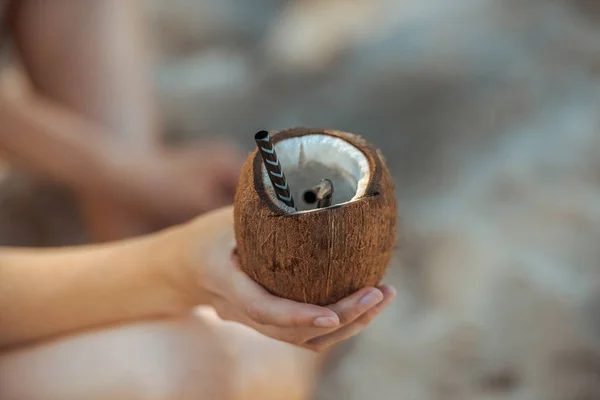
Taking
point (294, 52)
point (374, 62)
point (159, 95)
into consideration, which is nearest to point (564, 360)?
point (374, 62)

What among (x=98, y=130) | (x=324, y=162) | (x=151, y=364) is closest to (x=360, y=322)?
(x=324, y=162)

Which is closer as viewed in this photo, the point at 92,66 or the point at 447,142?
the point at 92,66

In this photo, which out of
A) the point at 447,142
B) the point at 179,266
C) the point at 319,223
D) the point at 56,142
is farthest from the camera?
the point at 447,142

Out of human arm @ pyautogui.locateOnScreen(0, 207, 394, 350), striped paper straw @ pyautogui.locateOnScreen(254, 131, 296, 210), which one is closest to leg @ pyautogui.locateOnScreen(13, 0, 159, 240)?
human arm @ pyautogui.locateOnScreen(0, 207, 394, 350)

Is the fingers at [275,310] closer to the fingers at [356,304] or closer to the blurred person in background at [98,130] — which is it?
the fingers at [356,304]

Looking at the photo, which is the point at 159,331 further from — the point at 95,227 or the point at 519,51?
the point at 519,51

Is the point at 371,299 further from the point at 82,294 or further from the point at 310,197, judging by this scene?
the point at 82,294

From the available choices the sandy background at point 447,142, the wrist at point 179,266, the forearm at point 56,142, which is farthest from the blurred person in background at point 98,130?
the wrist at point 179,266
